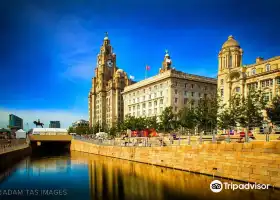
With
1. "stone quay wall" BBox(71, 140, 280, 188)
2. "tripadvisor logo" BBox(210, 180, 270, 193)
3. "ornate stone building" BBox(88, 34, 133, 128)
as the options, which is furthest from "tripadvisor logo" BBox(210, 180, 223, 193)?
"ornate stone building" BBox(88, 34, 133, 128)

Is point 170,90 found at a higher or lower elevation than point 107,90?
lower

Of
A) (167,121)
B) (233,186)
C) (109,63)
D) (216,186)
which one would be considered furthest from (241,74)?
(109,63)

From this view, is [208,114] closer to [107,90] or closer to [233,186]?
[233,186]

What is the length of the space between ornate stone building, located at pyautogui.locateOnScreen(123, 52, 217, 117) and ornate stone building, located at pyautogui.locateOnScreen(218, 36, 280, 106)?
1459 cm

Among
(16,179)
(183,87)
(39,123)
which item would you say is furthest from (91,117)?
(16,179)

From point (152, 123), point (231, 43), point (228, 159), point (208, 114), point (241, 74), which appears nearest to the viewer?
point (228, 159)

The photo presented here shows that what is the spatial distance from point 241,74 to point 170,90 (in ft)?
90.2

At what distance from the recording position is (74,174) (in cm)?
3694

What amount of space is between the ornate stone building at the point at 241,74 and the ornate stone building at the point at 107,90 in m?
77.3

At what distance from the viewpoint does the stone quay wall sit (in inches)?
926

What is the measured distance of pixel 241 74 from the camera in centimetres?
7044

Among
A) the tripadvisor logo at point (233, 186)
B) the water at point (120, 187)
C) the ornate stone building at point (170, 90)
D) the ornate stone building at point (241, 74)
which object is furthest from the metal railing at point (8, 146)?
the ornate stone building at point (241, 74)

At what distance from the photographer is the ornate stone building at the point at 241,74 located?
2464 inches

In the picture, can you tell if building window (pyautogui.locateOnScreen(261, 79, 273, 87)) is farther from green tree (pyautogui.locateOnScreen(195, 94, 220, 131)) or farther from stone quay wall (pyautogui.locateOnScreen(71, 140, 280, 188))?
stone quay wall (pyautogui.locateOnScreen(71, 140, 280, 188))
